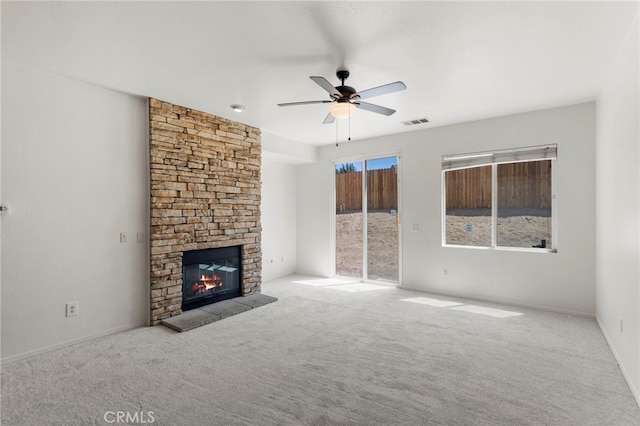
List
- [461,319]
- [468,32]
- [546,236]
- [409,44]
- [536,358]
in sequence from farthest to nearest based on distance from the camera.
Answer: [546,236]
[461,319]
[536,358]
[409,44]
[468,32]

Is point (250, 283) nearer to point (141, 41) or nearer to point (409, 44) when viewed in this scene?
point (141, 41)

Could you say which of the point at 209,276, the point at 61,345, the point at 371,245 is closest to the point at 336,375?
the point at 209,276

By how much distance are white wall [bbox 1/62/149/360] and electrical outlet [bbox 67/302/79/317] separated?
4cm

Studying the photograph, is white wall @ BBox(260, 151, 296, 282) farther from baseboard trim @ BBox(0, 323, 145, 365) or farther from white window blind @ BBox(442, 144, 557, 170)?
white window blind @ BBox(442, 144, 557, 170)

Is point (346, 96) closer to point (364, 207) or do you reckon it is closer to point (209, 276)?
point (209, 276)

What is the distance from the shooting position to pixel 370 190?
19.1 ft

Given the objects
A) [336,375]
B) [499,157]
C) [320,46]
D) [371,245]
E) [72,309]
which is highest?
[320,46]

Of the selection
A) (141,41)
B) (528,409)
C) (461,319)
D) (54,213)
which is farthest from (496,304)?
(54,213)

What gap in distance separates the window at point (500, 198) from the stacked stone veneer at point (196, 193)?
317 centimetres

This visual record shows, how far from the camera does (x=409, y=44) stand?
2447 mm

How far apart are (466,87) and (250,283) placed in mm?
4013

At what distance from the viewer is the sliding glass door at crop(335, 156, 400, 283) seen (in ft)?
18.2

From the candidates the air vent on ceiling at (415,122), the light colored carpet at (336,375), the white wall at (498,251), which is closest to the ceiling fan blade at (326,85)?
the air vent on ceiling at (415,122)

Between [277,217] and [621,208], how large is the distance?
4975 millimetres
